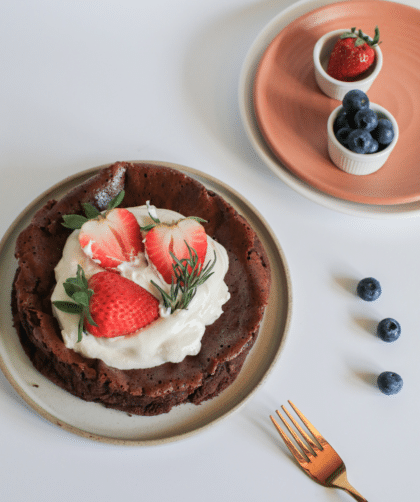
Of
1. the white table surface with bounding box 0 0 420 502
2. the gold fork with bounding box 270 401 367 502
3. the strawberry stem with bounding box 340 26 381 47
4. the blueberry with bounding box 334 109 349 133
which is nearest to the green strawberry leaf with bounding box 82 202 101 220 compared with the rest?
the white table surface with bounding box 0 0 420 502

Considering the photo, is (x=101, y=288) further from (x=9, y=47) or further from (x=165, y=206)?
(x=9, y=47)

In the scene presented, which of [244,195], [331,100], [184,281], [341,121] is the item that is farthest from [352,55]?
[184,281]

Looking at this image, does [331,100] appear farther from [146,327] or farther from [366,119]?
[146,327]

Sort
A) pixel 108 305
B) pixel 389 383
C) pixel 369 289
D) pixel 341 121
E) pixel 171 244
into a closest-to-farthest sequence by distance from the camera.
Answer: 1. pixel 108 305
2. pixel 171 244
3. pixel 389 383
4. pixel 369 289
5. pixel 341 121

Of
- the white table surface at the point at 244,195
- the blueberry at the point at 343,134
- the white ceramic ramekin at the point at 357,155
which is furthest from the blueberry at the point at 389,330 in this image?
the blueberry at the point at 343,134

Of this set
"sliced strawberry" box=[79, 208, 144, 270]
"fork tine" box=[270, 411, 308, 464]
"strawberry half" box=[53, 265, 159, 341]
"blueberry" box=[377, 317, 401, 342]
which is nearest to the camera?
"strawberry half" box=[53, 265, 159, 341]

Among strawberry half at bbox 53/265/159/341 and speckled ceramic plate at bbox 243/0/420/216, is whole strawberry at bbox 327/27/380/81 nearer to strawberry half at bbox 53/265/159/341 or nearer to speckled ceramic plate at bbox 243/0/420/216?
speckled ceramic plate at bbox 243/0/420/216

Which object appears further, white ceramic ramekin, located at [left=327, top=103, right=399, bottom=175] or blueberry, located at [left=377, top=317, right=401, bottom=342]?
white ceramic ramekin, located at [left=327, top=103, right=399, bottom=175]
